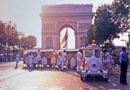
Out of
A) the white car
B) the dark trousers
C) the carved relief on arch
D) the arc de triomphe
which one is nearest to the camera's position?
the dark trousers

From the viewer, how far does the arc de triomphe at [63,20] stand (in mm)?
57281

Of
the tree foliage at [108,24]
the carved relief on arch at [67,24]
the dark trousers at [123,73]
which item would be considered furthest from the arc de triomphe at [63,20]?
the dark trousers at [123,73]

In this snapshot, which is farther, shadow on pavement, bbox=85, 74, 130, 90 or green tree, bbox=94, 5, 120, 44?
green tree, bbox=94, 5, 120, 44

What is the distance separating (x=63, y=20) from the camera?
58.8m

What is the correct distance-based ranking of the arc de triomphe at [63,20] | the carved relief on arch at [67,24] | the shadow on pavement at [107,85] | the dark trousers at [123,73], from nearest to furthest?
1. the shadow on pavement at [107,85]
2. the dark trousers at [123,73]
3. the arc de triomphe at [63,20]
4. the carved relief on arch at [67,24]

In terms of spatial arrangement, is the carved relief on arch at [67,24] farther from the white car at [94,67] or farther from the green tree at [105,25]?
the white car at [94,67]

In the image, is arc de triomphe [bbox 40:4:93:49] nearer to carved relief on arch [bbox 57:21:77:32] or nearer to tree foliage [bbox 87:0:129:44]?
carved relief on arch [bbox 57:21:77:32]

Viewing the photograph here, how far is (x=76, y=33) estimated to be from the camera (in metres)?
57.8

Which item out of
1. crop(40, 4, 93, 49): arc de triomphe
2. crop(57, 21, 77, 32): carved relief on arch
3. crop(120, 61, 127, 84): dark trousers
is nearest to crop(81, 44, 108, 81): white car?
crop(120, 61, 127, 84): dark trousers

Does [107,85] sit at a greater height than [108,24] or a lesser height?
lesser

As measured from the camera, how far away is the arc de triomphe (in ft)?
188

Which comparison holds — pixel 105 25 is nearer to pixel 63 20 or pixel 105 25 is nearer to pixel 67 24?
pixel 63 20

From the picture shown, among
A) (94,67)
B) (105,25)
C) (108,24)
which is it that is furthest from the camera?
(105,25)

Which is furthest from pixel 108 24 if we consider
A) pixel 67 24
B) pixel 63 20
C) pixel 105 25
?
pixel 67 24
